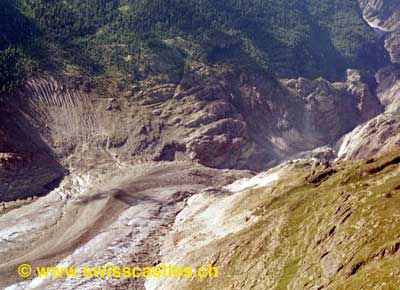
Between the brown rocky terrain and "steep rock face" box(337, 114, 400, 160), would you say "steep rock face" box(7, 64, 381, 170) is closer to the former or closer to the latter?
the brown rocky terrain

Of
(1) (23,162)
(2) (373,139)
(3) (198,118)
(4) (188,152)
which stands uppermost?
(1) (23,162)

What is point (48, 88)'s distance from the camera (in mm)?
125938

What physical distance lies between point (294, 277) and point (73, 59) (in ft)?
353

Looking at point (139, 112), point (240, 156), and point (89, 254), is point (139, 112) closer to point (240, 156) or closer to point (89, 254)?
point (240, 156)

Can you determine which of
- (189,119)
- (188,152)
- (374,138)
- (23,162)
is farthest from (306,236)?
(374,138)

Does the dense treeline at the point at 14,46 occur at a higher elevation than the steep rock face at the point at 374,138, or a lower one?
higher

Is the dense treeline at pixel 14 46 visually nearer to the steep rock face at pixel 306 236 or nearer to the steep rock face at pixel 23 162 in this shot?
the steep rock face at pixel 23 162

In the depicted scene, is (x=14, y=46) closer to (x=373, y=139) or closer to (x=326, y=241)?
(x=373, y=139)

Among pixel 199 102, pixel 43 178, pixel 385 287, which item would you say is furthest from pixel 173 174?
pixel 385 287

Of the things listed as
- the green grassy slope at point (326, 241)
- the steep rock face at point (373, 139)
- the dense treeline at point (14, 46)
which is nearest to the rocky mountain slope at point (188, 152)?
the green grassy slope at point (326, 241)

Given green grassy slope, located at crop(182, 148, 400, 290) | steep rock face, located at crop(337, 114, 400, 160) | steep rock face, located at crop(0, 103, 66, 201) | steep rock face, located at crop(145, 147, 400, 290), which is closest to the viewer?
green grassy slope, located at crop(182, 148, 400, 290)

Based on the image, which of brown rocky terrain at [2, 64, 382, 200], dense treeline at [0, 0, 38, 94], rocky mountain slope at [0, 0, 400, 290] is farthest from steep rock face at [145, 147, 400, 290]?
dense treeline at [0, 0, 38, 94]

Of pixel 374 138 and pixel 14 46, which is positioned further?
pixel 374 138

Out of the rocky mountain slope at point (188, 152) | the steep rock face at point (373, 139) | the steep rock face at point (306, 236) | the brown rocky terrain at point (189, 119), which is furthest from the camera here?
the steep rock face at point (373, 139)
